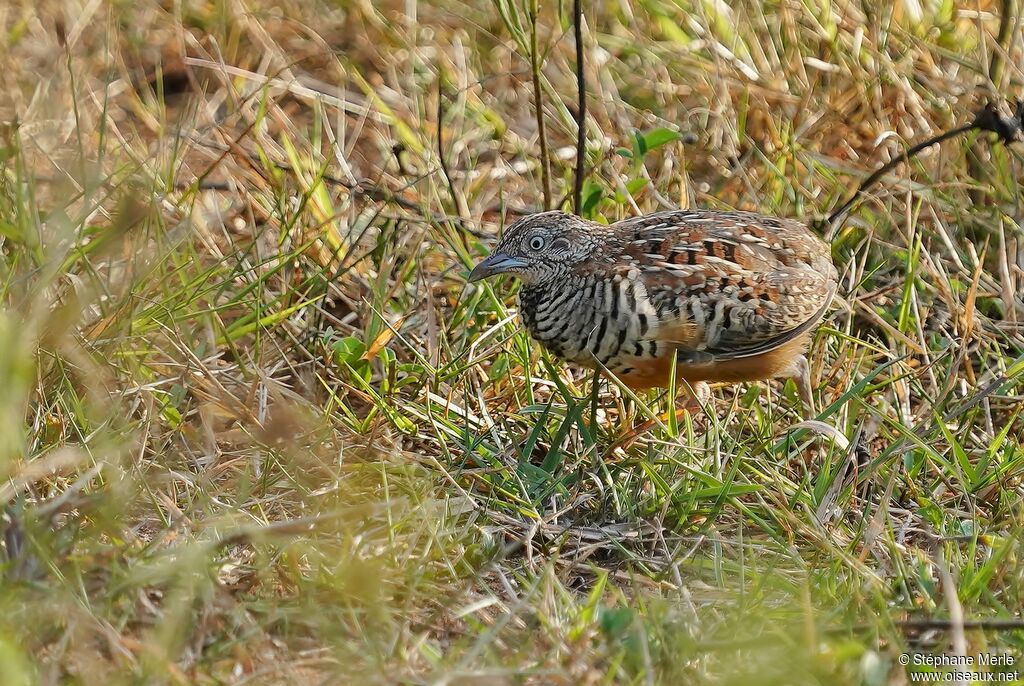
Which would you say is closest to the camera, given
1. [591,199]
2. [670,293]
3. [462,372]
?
[670,293]

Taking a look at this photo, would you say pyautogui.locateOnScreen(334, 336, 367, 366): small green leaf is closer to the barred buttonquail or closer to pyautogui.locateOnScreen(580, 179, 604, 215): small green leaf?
the barred buttonquail

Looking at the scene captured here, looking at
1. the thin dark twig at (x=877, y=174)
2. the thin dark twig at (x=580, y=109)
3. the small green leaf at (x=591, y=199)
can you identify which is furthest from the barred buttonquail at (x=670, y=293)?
the thin dark twig at (x=877, y=174)

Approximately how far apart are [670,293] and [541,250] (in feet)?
1.81

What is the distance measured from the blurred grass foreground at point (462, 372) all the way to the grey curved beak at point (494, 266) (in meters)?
0.28

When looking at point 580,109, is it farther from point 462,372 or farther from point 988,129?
point 988,129

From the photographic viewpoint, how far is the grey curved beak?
4.73 m

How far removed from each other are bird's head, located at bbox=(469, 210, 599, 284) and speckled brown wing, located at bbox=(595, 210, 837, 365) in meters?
0.11

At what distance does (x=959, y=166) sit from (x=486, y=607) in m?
3.49

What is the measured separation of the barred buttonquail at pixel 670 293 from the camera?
4.50m

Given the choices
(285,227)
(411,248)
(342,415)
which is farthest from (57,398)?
(411,248)

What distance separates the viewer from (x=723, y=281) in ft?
15.2

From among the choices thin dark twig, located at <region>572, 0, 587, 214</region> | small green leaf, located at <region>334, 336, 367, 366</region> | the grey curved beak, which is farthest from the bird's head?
small green leaf, located at <region>334, 336, 367, 366</region>

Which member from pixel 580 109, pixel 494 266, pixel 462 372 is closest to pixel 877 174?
pixel 580 109

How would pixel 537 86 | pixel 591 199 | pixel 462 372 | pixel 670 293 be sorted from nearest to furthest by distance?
pixel 670 293 → pixel 462 372 → pixel 537 86 → pixel 591 199
